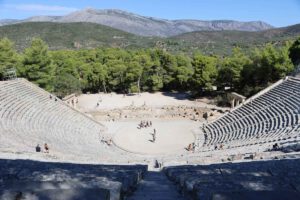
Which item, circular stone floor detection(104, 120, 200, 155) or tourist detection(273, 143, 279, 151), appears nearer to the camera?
tourist detection(273, 143, 279, 151)

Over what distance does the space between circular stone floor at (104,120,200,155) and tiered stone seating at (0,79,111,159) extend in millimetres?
1663

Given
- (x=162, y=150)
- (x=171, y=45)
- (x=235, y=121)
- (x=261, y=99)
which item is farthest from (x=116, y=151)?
(x=171, y=45)

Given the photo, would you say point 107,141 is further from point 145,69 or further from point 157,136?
point 145,69

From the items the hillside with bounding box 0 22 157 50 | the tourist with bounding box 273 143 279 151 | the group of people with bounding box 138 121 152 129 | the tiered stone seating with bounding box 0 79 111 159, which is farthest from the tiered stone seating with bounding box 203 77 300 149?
the hillside with bounding box 0 22 157 50

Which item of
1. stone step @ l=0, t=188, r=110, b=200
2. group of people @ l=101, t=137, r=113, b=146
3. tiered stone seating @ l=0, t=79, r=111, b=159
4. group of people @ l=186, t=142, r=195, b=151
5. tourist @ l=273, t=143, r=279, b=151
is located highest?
stone step @ l=0, t=188, r=110, b=200

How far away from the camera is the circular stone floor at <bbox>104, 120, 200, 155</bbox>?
84.9ft

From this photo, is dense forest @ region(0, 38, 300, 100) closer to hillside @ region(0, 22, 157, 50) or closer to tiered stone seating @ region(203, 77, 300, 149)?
tiered stone seating @ region(203, 77, 300, 149)

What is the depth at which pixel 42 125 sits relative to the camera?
25547 millimetres

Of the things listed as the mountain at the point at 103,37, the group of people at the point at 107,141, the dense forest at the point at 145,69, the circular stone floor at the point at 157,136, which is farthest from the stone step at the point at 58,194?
the mountain at the point at 103,37

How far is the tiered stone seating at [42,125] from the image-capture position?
20.9 metres

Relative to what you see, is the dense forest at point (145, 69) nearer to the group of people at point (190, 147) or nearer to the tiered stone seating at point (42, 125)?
the tiered stone seating at point (42, 125)

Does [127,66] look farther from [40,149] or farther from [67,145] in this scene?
[40,149]

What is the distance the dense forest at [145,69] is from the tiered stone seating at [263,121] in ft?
24.3

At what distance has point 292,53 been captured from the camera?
44.3 m
